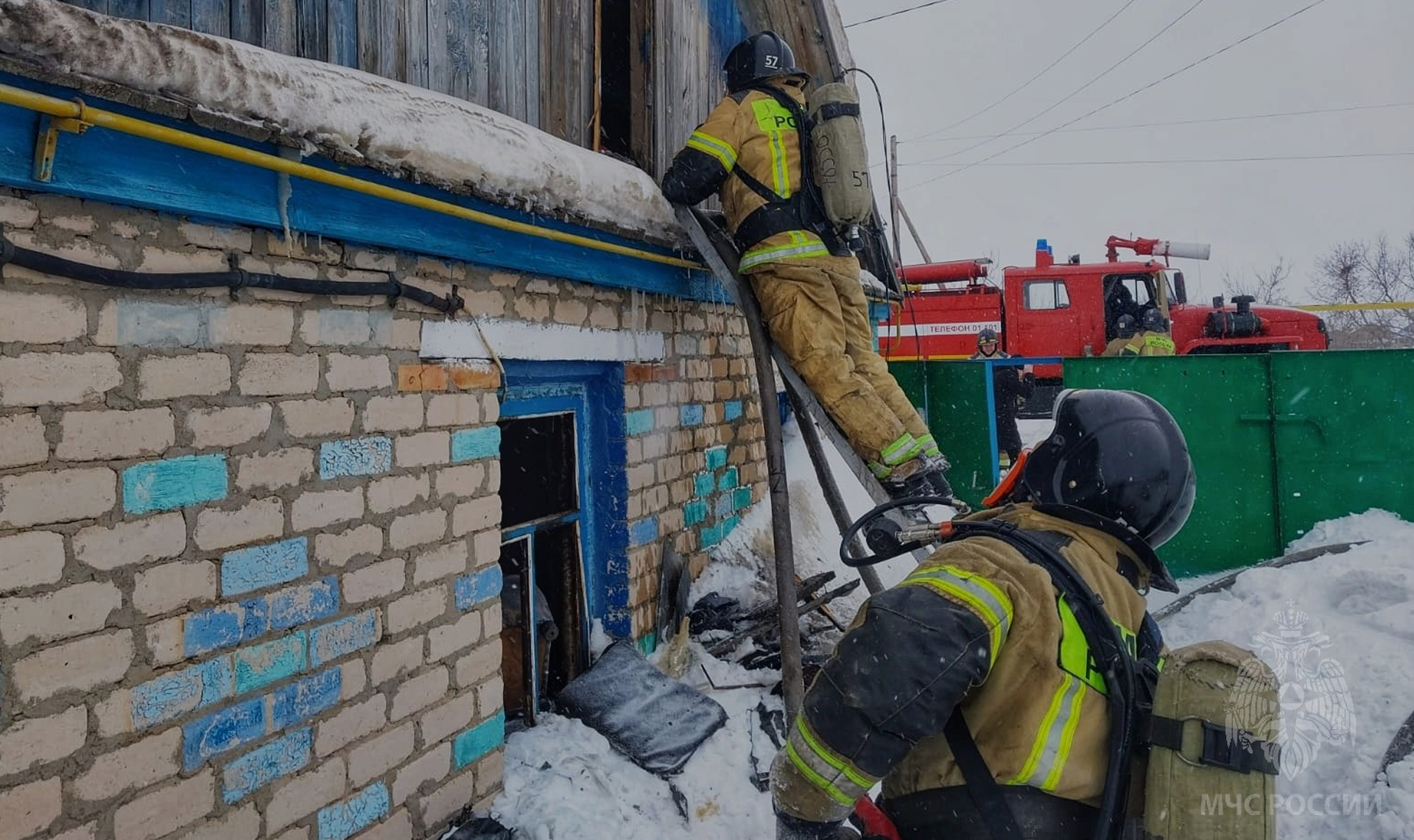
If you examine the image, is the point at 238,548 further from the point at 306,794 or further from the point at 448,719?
the point at 448,719

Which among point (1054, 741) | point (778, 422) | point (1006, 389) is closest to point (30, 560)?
point (1054, 741)

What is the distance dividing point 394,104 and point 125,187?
2.73 ft

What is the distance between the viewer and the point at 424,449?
2850 millimetres

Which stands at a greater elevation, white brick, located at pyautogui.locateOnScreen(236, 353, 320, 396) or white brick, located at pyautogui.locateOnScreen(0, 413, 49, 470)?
white brick, located at pyautogui.locateOnScreen(236, 353, 320, 396)

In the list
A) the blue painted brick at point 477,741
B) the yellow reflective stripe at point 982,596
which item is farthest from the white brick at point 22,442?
the yellow reflective stripe at point 982,596

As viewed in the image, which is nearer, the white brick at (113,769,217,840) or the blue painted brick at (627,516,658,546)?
the white brick at (113,769,217,840)

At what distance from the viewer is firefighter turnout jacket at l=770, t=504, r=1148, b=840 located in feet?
4.93

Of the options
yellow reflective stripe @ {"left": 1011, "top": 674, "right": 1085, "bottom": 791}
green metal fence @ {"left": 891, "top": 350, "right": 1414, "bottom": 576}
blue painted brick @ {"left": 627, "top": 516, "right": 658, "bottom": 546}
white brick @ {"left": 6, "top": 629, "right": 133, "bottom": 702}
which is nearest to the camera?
yellow reflective stripe @ {"left": 1011, "top": 674, "right": 1085, "bottom": 791}

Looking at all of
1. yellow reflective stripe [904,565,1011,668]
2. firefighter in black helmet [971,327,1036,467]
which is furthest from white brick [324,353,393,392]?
firefighter in black helmet [971,327,1036,467]

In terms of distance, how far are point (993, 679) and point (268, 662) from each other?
194cm

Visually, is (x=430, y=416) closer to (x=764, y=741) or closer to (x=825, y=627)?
(x=764, y=741)

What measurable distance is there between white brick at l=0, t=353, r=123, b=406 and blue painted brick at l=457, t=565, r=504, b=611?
1369mm

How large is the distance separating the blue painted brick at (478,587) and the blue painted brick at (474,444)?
0.43m

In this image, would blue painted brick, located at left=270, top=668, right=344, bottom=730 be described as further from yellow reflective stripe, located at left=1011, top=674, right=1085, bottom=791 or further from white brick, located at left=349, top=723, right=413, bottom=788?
yellow reflective stripe, located at left=1011, top=674, right=1085, bottom=791
